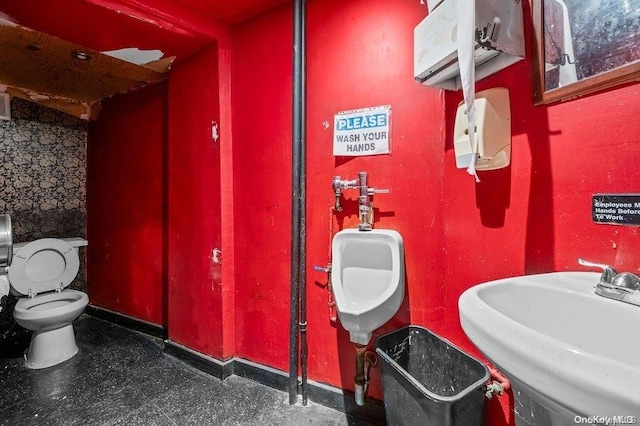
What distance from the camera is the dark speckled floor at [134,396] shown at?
1.43m

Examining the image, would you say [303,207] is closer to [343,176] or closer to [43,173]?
[343,176]

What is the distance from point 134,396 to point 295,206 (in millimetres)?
1361

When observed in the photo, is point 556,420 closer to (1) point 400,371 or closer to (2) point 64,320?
(1) point 400,371

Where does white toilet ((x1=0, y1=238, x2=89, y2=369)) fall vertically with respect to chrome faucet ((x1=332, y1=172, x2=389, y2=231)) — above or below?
below

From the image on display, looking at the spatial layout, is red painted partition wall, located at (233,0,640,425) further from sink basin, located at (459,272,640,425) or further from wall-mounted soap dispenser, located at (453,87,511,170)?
sink basin, located at (459,272,640,425)

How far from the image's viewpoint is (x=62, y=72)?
2127mm

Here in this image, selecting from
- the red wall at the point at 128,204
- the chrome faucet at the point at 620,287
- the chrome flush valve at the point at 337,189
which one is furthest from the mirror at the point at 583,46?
the red wall at the point at 128,204

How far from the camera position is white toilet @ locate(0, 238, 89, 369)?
189 cm

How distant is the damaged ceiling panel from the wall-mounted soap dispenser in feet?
6.22

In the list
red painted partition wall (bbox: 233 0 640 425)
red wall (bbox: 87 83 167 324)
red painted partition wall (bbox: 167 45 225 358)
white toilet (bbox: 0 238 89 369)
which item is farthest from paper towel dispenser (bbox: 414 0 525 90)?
white toilet (bbox: 0 238 89 369)

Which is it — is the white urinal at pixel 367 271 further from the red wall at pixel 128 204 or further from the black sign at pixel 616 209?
the red wall at pixel 128 204

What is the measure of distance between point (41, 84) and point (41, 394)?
2247 millimetres

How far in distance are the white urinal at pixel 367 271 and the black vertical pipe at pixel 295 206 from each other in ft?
0.87

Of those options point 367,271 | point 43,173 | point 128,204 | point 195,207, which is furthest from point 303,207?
point 43,173
